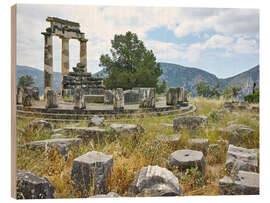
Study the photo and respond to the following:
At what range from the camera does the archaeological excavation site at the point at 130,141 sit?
465cm

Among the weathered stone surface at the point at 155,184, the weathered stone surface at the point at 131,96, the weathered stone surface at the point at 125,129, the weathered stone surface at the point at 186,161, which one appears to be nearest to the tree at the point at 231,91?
the weathered stone surface at the point at 186,161

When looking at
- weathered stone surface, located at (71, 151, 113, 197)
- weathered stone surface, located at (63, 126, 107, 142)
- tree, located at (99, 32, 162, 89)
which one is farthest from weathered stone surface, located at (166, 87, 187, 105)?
weathered stone surface, located at (71, 151, 113, 197)

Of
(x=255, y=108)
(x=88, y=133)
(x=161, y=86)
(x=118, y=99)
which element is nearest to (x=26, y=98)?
(x=88, y=133)

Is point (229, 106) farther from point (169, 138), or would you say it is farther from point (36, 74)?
point (36, 74)

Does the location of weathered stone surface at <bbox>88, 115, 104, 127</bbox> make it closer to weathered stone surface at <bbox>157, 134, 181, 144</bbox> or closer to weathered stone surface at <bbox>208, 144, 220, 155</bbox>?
weathered stone surface at <bbox>157, 134, 181, 144</bbox>

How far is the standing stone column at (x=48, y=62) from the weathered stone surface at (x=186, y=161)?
9.40 ft

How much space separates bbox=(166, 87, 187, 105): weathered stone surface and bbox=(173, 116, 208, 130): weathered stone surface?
1.40 feet

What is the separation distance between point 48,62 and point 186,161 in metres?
3.35

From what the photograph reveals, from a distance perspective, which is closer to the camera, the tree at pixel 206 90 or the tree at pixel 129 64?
the tree at pixel 129 64

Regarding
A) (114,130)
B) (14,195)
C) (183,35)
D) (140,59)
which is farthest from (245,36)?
(14,195)

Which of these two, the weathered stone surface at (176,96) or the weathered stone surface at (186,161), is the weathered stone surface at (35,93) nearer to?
the weathered stone surface at (176,96)

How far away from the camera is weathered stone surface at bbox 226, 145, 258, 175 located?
17.6 ft

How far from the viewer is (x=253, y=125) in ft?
19.5

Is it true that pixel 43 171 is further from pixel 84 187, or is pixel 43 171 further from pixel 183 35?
pixel 183 35
